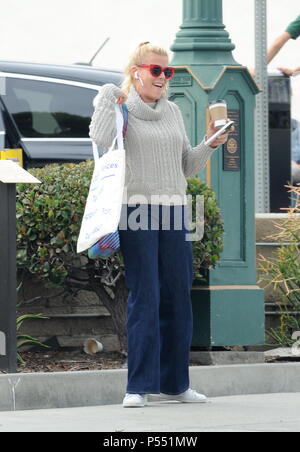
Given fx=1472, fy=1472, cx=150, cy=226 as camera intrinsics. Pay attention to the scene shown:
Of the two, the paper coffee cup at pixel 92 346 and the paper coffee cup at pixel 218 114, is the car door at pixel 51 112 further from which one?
the paper coffee cup at pixel 218 114

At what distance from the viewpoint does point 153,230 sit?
7.45m

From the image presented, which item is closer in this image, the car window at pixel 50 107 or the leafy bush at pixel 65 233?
the leafy bush at pixel 65 233

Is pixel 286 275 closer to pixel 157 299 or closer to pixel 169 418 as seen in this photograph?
pixel 157 299

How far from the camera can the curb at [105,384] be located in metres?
7.65

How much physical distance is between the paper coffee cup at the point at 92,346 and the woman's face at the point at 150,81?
218cm

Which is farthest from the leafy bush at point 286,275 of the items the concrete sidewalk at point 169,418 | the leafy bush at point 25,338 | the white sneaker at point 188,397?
the white sneaker at point 188,397

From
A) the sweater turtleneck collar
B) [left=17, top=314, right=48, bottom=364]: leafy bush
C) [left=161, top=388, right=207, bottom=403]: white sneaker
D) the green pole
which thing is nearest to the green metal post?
the green pole

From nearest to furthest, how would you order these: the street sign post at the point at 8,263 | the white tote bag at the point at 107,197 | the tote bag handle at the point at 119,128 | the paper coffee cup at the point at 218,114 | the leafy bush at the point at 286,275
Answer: the white tote bag at the point at 107,197, the tote bag handle at the point at 119,128, the paper coffee cup at the point at 218,114, the street sign post at the point at 8,263, the leafy bush at the point at 286,275

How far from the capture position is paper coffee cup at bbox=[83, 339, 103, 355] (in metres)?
9.26

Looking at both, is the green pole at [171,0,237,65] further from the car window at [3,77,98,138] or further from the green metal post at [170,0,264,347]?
the car window at [3,77,98,138]

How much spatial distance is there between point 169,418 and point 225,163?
2701mm

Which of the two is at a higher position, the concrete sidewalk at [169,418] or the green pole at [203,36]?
the green pole at [203,36]

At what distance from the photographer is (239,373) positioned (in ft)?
27.9
